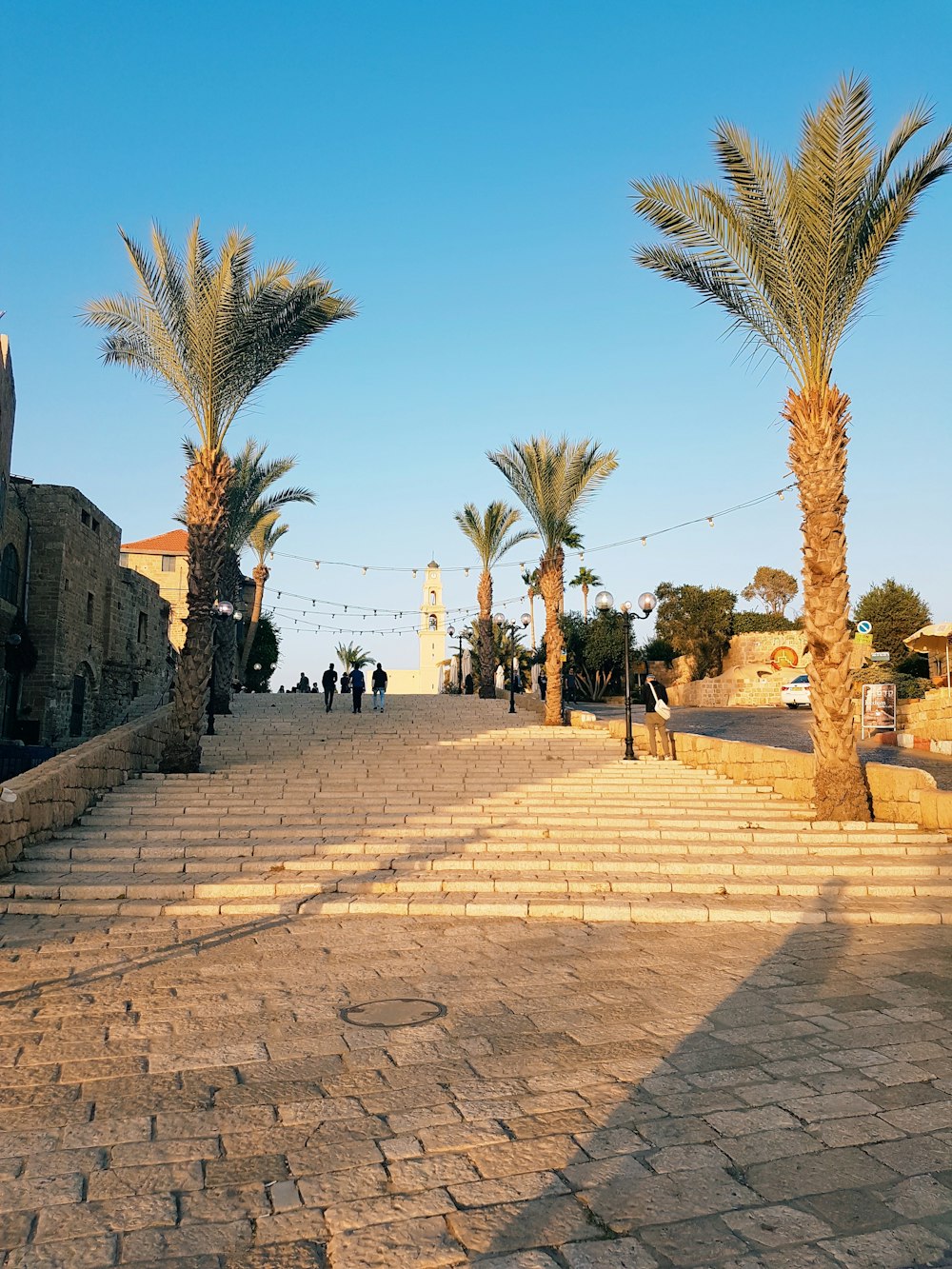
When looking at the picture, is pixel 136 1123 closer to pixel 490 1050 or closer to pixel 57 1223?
Result: pixel 57 1223

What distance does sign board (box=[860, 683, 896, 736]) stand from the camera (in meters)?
20.2

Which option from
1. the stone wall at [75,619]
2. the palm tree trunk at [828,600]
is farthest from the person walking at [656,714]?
the stone wall at [75,619]

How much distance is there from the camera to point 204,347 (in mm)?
15344

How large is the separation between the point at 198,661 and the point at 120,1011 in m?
10.9

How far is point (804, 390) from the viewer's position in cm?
1212

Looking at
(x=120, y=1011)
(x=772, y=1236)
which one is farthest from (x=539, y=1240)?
(x=120, y=1011)

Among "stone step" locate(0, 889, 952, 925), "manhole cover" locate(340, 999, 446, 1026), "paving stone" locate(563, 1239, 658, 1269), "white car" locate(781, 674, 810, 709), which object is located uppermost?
"white car" locate(781, 674, 810, 709)

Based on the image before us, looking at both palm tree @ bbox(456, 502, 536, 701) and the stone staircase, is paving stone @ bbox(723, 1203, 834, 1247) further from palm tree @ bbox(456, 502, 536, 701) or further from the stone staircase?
palm tree @ bbox(456, 502, 536, 701)

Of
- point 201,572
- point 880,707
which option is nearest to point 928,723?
point 880,707

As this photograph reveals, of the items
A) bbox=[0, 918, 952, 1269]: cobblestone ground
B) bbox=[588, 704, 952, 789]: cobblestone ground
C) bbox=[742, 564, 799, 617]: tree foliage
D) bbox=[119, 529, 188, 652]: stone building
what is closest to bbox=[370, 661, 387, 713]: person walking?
bbox=[588, 704, 952, 789]: cobblestone ground

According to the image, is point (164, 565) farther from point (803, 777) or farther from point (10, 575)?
point (803, 777)

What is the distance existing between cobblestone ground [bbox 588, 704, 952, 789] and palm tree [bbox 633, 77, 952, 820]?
9.45 feet

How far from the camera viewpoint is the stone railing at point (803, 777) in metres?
11.2

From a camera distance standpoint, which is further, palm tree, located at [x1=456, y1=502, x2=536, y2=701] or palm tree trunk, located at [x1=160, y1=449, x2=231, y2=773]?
palm tree, located at [x1=456, y1=502, x2=536, y2=701]
